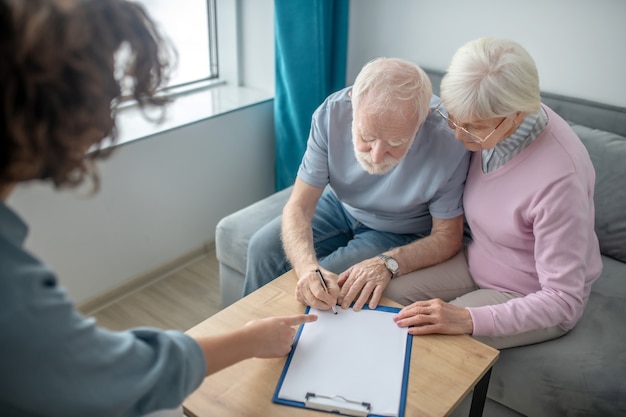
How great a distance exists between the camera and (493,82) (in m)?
1.34

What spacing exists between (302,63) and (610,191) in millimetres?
1249

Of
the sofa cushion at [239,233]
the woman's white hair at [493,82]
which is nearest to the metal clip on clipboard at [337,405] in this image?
the woman's white hair at [493,82]

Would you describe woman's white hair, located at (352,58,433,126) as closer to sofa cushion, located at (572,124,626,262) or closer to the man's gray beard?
the man's gray beard

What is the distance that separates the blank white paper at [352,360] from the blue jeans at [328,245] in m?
0.39

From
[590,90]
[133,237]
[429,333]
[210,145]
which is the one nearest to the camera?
[429,333]

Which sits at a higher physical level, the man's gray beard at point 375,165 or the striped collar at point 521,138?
the striped collar at point 521,138

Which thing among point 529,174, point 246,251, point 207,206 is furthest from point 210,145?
point 529,174

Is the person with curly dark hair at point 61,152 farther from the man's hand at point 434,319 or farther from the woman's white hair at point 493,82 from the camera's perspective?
the woman's white hair at point 493,82

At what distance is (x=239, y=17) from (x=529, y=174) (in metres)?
1.66

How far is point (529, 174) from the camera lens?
1.42 metres

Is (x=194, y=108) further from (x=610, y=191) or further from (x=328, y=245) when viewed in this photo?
(x=610, y=191)

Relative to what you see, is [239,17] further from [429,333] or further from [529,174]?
[429,333]

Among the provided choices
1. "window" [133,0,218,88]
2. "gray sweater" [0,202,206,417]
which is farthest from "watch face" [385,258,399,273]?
"window" [133,0,218,88]

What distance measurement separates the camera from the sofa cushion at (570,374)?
1.39 meters
